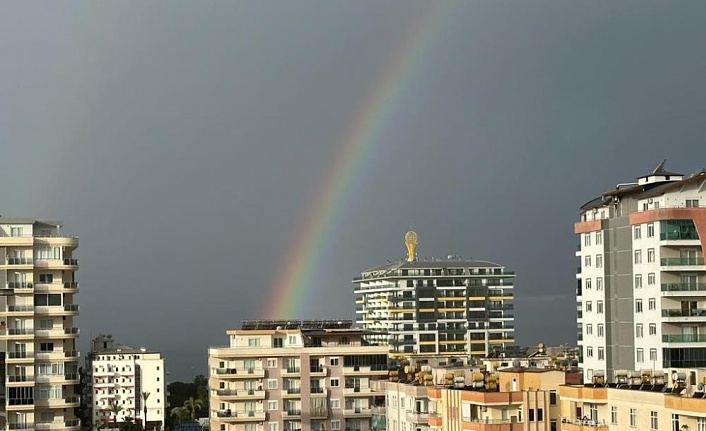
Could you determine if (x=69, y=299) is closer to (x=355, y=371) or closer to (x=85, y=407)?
(x=355, y=371)

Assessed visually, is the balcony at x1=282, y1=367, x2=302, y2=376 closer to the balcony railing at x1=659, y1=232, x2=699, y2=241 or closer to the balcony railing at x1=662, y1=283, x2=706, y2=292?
the balcony railing at x1=662, y1=283, x2=706, y2=292

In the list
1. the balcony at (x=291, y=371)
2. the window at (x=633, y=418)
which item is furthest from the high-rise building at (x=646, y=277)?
the balcony at (x=291, y=371)

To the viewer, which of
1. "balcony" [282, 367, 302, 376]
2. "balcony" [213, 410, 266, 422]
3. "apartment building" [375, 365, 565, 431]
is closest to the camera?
"apartment building" [375, 365, 565, 431]

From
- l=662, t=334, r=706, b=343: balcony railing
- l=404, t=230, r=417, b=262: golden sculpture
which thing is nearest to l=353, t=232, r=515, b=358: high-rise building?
l=404, t=230, r=417, b=262: golden sculpture

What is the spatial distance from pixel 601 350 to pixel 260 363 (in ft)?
110

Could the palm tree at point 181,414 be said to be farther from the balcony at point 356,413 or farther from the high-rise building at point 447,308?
the balcony at point 356,413

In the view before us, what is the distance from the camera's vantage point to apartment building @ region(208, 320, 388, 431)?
9650 centimetres

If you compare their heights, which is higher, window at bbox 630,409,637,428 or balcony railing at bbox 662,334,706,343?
balcony railing at bbox 662,334,706,343

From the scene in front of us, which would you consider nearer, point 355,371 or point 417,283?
point 355,371

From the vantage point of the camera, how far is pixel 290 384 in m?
98.2

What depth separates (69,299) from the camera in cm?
8806

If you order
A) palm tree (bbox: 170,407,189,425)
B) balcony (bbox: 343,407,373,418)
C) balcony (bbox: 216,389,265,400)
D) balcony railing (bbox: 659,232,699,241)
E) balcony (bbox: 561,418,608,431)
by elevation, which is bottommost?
palm tree (bbox: 170,407,189,425)

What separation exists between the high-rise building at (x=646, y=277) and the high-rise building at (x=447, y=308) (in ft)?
299

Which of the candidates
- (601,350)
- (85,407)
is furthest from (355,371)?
(85,407)
